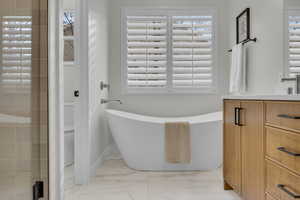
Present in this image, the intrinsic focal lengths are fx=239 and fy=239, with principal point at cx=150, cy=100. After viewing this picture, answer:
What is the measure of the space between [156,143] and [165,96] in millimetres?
1100

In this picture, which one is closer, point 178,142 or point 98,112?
point 178,142

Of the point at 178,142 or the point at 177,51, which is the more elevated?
the point at 177,51

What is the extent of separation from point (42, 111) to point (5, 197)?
502mm

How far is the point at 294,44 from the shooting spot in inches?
81.8

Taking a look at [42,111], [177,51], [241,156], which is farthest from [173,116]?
[42,111]

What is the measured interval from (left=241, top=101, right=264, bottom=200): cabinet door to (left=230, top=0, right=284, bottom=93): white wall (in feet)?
2.55

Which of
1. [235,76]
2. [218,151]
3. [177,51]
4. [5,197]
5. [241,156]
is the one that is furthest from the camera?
[177,51]

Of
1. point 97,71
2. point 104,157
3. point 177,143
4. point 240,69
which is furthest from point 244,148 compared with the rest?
point 104,157

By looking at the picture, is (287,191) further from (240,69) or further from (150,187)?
(240,69)

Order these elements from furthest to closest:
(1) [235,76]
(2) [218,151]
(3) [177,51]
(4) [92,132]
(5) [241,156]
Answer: (3) [177,51] → (1) [235,76] → (2) [218,151] → (4) [92,132] → (5) [241,156]

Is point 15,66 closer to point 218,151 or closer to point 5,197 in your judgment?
point 5,197

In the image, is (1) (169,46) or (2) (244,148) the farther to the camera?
(1) (169,46)

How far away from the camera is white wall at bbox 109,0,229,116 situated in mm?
3686

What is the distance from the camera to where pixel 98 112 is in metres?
3.02
